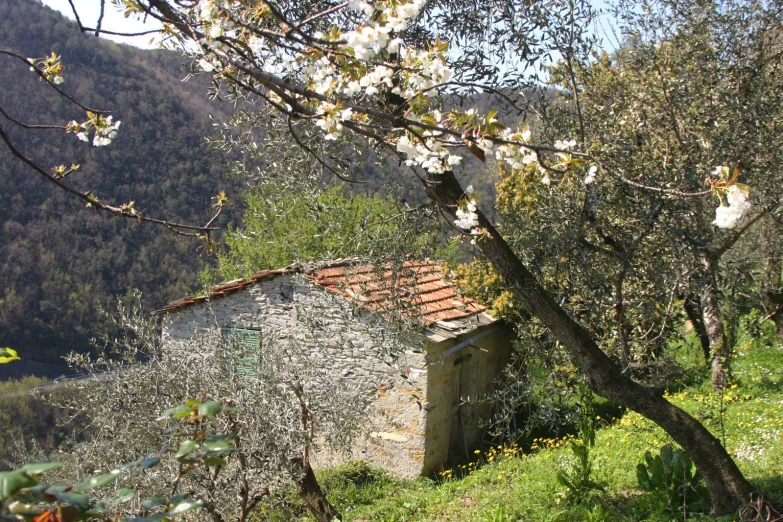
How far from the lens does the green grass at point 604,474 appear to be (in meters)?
5.54

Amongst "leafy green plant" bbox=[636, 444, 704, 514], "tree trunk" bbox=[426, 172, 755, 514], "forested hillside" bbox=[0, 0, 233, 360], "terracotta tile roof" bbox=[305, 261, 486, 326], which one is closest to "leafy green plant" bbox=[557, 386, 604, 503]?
"leafy green plant" bbox=[636, 444, 704, 514]

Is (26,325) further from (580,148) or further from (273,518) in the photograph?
(580,148)

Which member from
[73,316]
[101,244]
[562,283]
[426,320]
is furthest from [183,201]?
[562,283]

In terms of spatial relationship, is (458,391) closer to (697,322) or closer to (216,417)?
(697,322)

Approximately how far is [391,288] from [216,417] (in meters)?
1.71

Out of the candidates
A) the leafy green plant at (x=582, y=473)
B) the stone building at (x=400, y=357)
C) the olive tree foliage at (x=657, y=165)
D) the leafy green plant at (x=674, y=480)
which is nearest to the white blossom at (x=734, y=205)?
the olive tree foliage at (x=657, y=165)

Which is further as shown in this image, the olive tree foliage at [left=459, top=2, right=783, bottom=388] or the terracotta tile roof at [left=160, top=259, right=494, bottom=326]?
the terracotta tile roof at [left=160, top=259, right=494, bottom=326]

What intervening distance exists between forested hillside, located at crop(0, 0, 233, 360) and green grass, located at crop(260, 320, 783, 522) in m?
32.9

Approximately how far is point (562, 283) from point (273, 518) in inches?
188

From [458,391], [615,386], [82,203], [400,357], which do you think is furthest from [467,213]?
[82,203]

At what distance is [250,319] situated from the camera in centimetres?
1140

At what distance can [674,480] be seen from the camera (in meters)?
5.07

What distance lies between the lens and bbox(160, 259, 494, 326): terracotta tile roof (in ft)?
16.4

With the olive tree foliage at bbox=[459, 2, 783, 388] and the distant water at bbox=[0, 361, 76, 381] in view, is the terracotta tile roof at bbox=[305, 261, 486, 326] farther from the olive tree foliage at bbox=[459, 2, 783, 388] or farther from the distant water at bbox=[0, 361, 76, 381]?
the distant water at bbox=[0, 361, 76, 381]
